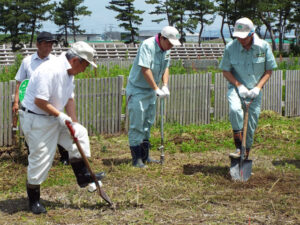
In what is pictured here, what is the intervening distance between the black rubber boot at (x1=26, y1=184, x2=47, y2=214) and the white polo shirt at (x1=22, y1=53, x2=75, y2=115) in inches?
29.1

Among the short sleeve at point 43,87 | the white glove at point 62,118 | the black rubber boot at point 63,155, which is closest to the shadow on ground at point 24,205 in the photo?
the white glove at point 62,118

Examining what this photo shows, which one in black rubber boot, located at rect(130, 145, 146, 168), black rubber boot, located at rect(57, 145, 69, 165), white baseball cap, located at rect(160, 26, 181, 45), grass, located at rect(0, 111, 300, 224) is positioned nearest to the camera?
grass, located at rect(0, 111, 300, 224)

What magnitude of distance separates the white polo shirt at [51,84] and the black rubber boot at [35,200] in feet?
2.42

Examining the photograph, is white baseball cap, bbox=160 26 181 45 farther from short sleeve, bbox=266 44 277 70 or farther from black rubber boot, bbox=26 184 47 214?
black rubber boot, bbox=26 184 47 214

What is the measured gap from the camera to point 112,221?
173 inches

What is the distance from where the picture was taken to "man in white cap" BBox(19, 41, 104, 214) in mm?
4262

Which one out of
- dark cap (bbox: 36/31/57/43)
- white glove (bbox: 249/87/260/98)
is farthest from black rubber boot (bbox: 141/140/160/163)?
dark cap (bbox: 36/31/57/43)

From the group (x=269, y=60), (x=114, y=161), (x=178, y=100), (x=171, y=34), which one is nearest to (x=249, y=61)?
(x=269, y=60)

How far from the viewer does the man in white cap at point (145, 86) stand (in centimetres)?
621

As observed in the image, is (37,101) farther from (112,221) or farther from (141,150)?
(141,150)

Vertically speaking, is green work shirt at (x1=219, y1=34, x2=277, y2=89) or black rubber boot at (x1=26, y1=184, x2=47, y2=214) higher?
green work shirt at (x1=219, y1=34, x2=277, y2=89)

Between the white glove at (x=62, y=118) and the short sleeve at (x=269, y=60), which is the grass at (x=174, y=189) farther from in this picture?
the short sleeve at (x=269, y=60)

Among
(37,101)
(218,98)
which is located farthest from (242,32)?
(218,98)

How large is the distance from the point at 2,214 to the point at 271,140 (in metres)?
5.06
